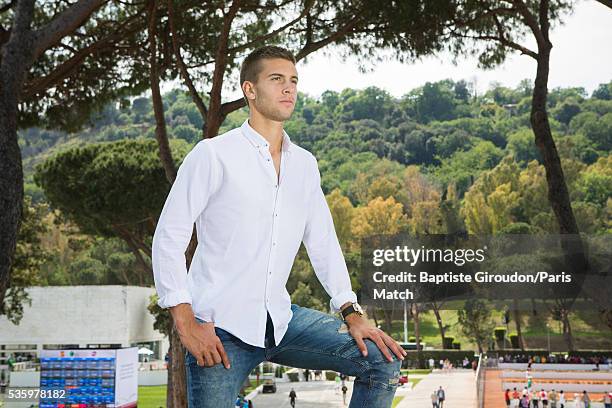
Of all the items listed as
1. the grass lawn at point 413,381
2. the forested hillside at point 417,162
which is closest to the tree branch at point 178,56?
the grass lawn at point 413,381

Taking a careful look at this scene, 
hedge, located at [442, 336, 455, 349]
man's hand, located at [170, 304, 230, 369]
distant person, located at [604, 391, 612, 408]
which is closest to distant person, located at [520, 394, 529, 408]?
distant person, located at [604, 391, 612, 408]

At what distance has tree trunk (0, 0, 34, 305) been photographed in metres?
5.67

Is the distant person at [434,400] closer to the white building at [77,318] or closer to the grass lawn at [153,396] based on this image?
the grass lawn at [153,396]

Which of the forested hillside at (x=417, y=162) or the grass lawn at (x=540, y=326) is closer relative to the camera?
the grass lawn at (x=540, y=326)

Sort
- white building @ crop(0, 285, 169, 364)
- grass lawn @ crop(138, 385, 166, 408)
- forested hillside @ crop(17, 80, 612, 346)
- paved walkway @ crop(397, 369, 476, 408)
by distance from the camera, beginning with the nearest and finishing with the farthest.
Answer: paved walkway @ crop(397, 369, 476, 408) → grass lawn @ crop(138, 385, 166, 408) → white building @ crop(0, 285, 169, 364) → forested hillside @ crop(17, 80, 612, 346)

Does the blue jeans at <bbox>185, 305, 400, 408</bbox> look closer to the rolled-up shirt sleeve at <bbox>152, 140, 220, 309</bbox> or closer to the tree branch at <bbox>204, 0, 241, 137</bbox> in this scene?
the rolled-up shirt sleeve at <bbox>152, 140, 220, 309</bbox>

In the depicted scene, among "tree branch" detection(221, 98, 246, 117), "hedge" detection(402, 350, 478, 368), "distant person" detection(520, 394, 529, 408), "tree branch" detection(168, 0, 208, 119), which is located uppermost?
"tree branch" detection(168, 0, 208, 119)

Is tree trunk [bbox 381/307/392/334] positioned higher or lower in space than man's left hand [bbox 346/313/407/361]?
higher

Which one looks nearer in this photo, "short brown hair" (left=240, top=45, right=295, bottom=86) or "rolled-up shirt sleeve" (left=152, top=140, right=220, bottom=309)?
"rolled-up shirt sleeve" (left=152, top=140, right=220, bottom=309)

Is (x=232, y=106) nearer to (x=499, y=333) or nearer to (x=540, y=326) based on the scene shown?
(x=540, y=326)

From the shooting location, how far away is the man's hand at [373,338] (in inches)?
62.3

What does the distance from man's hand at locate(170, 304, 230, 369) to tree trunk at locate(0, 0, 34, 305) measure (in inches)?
176

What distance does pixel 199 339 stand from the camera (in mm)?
1491

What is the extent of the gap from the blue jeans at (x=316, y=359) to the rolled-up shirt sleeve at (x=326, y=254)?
0.32ft
